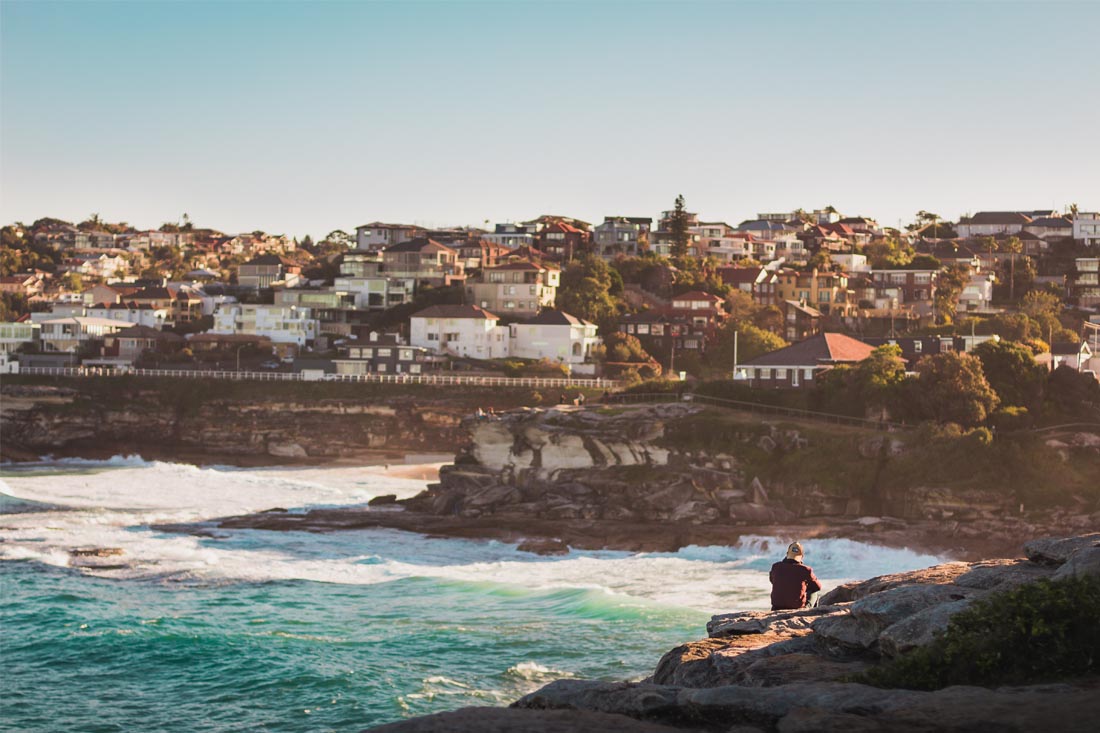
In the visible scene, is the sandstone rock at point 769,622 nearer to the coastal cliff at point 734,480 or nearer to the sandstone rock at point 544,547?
the sandstone rock at point 544,547

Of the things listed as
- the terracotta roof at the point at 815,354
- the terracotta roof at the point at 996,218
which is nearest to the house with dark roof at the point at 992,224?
the terracotta roof at the point at 996,218

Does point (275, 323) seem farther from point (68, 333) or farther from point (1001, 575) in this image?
point (1001, 575)

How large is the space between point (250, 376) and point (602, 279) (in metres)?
28.0

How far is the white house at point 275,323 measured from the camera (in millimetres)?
90312

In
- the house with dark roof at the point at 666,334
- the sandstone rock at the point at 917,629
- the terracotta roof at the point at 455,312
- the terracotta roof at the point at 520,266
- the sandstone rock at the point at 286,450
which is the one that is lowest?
the sandstone rock at the point at 286,450

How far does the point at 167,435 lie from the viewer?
243 ft

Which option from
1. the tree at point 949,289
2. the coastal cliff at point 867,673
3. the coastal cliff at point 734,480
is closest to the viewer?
the coastal cliff at point 867,673

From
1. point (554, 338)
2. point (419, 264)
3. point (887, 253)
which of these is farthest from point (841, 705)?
point (887, 253)

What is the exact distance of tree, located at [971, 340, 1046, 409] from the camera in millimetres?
47750

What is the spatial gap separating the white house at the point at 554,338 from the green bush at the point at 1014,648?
68.6 m

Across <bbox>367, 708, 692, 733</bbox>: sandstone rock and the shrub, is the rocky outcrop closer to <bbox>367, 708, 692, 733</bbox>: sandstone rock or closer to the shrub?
the shrub

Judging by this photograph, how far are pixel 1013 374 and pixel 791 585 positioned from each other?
3694cm

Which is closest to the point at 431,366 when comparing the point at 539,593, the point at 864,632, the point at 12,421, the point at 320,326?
the point at 320,326

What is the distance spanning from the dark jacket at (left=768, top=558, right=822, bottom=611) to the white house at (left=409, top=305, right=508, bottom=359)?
225 feet
